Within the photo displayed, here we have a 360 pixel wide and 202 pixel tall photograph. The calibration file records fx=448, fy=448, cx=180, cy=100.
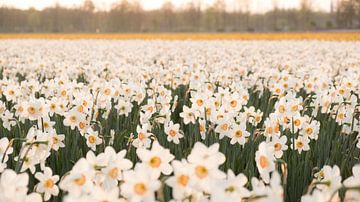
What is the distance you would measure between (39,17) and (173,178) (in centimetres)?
9682

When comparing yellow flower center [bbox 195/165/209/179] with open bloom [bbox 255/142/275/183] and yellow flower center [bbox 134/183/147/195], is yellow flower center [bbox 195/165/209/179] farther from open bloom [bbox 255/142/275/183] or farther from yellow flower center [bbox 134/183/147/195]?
open bloom [bbox 255/142/275/183]

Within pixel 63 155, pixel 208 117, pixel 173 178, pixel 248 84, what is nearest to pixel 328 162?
pixel 208 117

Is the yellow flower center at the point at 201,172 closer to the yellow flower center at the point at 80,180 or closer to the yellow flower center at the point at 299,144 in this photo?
the yellow flower center at the point at 80,180

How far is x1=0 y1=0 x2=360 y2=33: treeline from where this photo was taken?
7631 cm

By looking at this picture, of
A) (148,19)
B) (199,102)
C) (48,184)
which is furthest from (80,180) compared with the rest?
(148,19)

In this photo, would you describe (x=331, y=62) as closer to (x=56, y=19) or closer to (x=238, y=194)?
(x=238, y=194)

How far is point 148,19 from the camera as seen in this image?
305 feet

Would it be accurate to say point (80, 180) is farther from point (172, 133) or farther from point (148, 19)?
point (148, 19)

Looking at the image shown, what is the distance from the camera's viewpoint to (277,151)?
2.91 m

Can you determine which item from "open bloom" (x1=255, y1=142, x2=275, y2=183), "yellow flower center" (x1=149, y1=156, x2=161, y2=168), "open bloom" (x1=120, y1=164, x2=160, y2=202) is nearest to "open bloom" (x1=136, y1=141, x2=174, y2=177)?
"yellow flower center" (x1=149, y1=156, x2=161, y2=168)

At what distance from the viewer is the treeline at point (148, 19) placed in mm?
76312

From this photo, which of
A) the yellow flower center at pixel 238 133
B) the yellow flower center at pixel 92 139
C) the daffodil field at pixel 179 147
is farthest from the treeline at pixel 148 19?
the yellow flower center at pixel 92 139

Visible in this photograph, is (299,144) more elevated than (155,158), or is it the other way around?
A: (155,158)

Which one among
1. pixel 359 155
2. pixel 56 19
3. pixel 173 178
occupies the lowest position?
pixel 359 155
